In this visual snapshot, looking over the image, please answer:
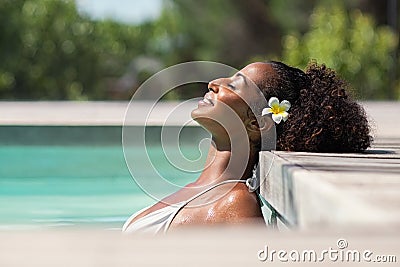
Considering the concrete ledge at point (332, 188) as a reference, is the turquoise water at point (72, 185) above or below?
above

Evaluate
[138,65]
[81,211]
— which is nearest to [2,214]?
[81,211]

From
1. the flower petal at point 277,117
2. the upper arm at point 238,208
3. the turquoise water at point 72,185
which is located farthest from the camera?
the turquoise water at point 72,185

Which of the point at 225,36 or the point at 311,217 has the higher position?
the point at 225,36

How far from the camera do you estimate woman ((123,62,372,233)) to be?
2900 mm

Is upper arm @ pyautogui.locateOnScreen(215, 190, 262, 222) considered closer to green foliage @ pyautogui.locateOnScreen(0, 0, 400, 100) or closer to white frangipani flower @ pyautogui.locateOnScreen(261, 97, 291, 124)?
white frangipani flower @ pyautogui.locateOnScreen(261, 97, 291, 124)

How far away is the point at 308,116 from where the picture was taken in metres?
2.91

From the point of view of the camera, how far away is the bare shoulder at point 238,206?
2.74m

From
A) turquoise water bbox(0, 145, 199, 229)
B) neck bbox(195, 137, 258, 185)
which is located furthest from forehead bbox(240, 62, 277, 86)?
turquoise water bbox(0, 145, 199, 229)

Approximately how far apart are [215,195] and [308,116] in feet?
1.27

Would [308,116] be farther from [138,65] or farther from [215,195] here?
[138,65]

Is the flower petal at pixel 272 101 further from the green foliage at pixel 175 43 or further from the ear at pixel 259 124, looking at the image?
the green foliage at pixel 175 43

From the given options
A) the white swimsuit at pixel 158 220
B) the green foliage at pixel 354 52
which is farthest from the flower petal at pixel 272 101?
the green foliage at pixel 354 52

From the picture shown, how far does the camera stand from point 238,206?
276cm

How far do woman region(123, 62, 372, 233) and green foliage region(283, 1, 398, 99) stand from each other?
22.6ft
